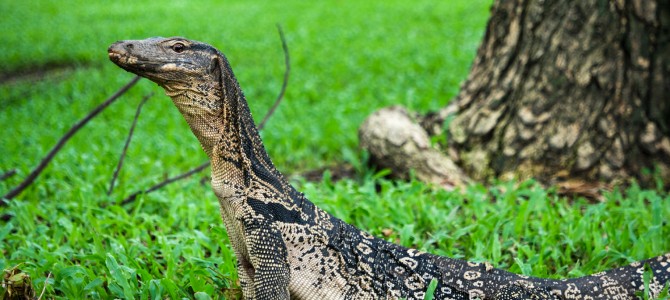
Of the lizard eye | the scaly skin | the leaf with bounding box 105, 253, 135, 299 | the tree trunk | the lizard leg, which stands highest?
the tree trunk

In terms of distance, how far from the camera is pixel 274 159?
6.66 metres

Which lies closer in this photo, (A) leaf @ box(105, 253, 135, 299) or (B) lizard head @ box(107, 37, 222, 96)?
(B) lizard head @ box(107, 37, 222, 96)

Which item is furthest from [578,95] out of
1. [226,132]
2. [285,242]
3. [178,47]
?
[178,47]

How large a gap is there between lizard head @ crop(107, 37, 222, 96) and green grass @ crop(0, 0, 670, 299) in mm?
898

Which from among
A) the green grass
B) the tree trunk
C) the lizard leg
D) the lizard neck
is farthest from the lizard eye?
the tree trunk

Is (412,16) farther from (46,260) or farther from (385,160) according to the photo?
(46,260)

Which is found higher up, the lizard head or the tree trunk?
the tree trunk

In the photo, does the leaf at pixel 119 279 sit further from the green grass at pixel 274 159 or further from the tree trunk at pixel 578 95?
the tree trunk at pixel 578 95

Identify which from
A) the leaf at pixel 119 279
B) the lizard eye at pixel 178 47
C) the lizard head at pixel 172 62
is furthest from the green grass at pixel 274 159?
the lizard eye at pixel 178 47

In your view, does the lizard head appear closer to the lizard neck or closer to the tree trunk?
the lizard neck

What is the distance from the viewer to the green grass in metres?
3.82

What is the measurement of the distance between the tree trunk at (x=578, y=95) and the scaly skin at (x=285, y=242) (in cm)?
230

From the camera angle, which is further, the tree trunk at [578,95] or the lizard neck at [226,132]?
the tree trunk at [578,95]

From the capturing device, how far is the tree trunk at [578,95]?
5172 millimetres
